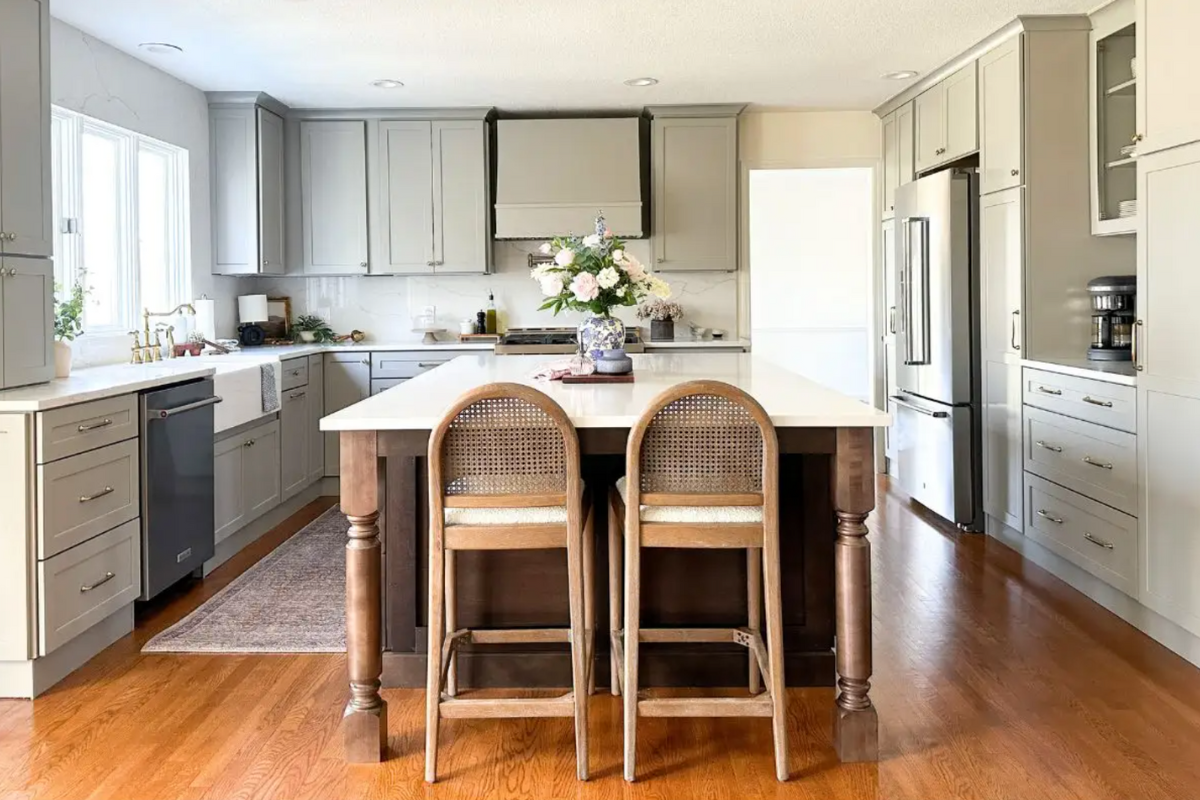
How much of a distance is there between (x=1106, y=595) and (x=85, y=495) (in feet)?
12.0

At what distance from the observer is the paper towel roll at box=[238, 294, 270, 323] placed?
20.3 ft

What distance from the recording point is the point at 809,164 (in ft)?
21.4

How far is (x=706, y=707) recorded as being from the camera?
2.39 meters

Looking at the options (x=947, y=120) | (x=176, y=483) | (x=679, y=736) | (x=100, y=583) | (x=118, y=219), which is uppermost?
(x=947, y=120)

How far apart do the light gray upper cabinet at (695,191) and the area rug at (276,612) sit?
293 centimetres

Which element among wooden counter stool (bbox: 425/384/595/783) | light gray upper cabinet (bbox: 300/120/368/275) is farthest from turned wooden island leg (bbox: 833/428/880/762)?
light gray upper cabinet (bbox: 300/120/368/275)

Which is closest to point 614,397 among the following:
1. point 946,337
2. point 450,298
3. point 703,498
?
point 703,498

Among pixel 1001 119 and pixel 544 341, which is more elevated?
pixel 1001 119

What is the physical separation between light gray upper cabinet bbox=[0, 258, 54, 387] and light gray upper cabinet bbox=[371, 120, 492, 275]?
9.75 feet

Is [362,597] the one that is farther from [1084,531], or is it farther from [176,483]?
[1084,531]

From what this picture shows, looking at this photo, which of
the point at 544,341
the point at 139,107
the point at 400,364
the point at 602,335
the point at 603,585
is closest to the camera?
the point at 603,585

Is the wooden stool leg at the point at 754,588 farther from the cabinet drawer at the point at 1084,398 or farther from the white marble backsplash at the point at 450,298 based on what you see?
the white marble backsplash at the point at 450,298

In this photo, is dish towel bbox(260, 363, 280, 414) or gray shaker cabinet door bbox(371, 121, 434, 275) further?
gray shaker cabinet door bbox(371, 121, 434, 275)

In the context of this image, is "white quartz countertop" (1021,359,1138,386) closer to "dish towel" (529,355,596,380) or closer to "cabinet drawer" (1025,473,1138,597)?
"cabinet drawer" (1025,473,1138,597)
